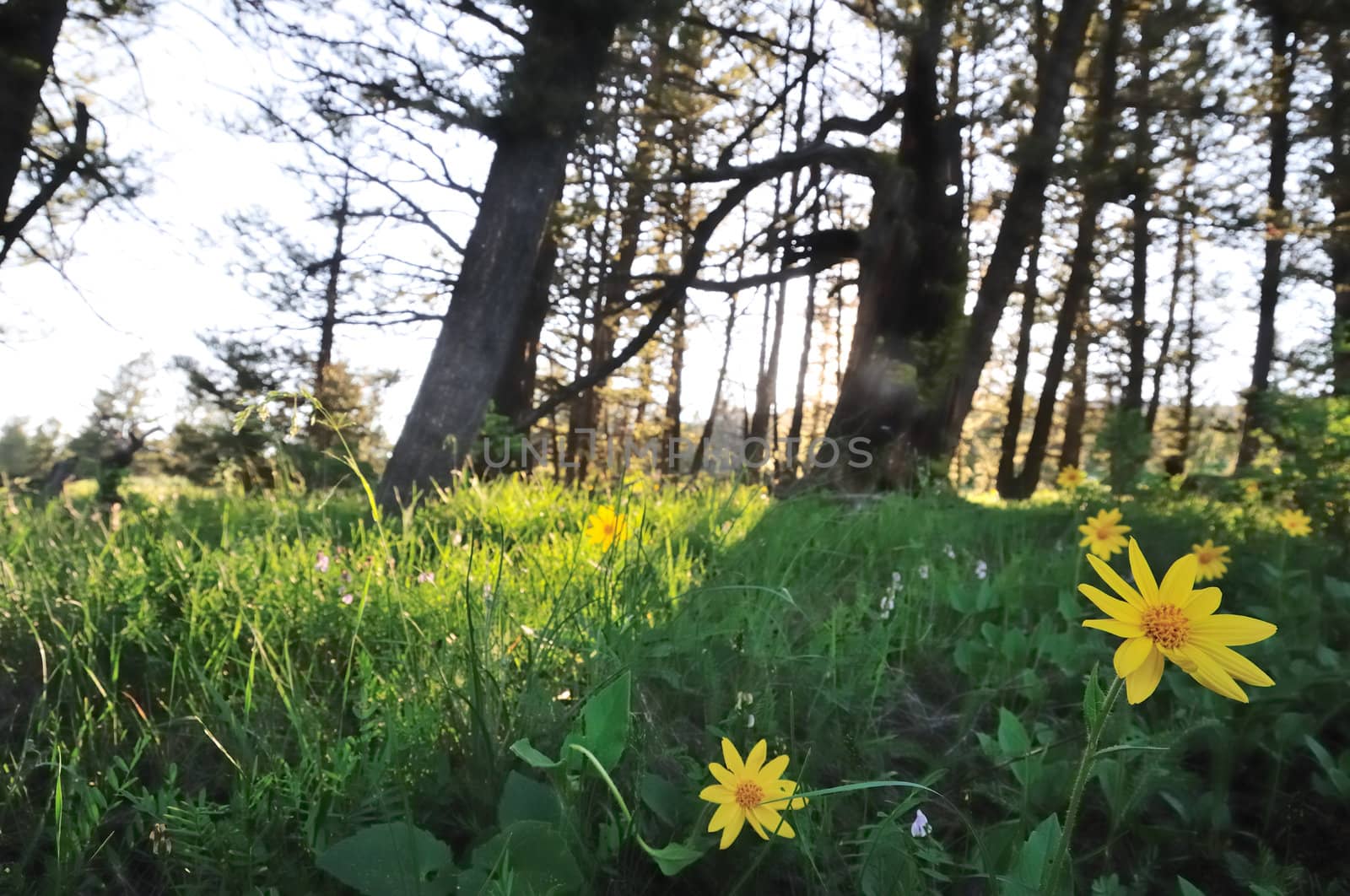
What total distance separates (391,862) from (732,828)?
1.15ft

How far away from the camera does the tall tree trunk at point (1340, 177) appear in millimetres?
4222

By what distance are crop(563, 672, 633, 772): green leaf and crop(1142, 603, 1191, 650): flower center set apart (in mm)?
538

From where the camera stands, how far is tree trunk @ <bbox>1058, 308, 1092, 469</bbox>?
53.6 feet

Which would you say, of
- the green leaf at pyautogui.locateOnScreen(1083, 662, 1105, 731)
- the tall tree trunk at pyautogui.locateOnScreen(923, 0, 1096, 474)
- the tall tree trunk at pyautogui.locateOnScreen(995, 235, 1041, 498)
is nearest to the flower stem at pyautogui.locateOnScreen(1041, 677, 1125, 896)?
the green leaf at pyautogui.locateOnScreen(1083, 662, 1105, 731)

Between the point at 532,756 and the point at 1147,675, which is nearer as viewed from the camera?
the point at 1147,675

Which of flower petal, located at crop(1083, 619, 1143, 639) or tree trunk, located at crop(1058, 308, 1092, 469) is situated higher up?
tree trunk, located at crop(1058, 308, 1092, 469)

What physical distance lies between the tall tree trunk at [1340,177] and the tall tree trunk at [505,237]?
3.99m

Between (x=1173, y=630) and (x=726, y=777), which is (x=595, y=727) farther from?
(x=1173, y=630)

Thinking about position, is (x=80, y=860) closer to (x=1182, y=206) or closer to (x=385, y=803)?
(x=385, y=803)

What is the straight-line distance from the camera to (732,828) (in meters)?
0.76

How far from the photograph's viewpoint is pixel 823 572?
2102 millimetres

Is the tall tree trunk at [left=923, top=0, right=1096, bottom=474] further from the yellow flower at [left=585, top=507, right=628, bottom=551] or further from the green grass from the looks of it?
the yellow flower at [left=585, top=507, right=628, bottom=551]

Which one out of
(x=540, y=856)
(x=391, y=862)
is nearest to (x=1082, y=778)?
(x=540, y=856)

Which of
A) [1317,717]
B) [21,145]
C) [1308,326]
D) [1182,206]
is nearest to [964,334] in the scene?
[1182,206]
